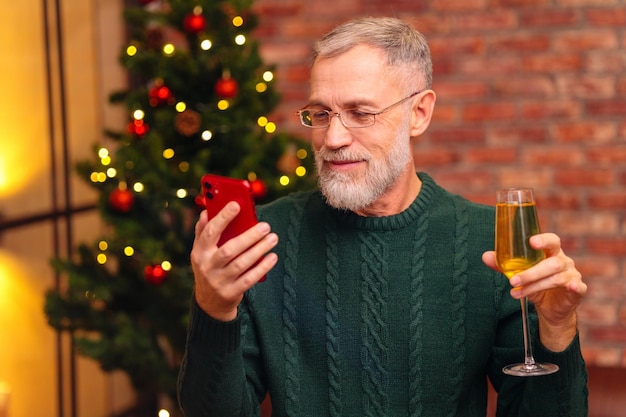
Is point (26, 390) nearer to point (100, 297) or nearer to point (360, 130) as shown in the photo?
point (100, 297)

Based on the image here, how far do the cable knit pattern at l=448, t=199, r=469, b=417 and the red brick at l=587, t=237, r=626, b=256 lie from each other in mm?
1598

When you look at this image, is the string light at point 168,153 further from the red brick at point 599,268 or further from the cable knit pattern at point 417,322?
the red brick at point 599,268

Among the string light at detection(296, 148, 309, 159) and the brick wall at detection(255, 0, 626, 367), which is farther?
the brick wall at detection(255, 0, 626, 367)

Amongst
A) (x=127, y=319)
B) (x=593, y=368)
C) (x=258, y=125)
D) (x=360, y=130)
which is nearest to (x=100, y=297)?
(x=127, y=319)

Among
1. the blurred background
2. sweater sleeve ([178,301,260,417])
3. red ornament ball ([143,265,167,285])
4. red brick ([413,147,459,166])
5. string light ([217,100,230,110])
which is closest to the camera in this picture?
sweater sleeve ([178,301,260,417])

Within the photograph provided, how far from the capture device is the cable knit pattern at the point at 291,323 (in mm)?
1870

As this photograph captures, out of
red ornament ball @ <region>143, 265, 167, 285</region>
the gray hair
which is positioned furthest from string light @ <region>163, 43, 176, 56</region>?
the gray hair

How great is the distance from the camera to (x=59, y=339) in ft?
10.7

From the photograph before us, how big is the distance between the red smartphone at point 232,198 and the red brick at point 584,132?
2.13 meters

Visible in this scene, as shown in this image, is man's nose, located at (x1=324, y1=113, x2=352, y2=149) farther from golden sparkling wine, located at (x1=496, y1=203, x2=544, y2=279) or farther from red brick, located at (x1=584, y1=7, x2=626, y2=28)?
red brick, located at (x1=584, y1=7, x2=626, y2=28)

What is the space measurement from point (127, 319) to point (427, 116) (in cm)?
133

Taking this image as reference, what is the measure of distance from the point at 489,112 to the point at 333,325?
6.00 ft

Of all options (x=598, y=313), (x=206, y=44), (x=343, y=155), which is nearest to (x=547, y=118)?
(x=598, y=313)

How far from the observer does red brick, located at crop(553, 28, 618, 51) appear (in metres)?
3.32
